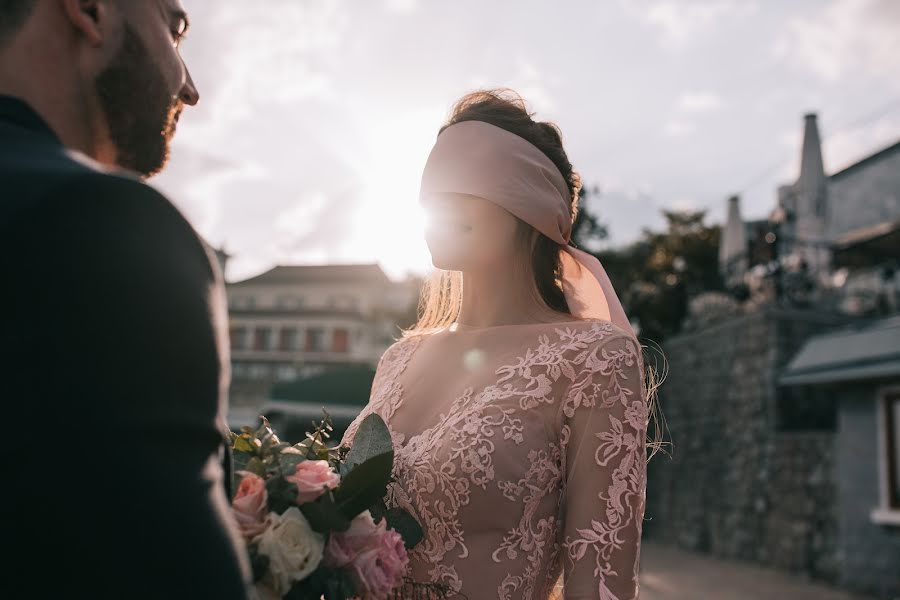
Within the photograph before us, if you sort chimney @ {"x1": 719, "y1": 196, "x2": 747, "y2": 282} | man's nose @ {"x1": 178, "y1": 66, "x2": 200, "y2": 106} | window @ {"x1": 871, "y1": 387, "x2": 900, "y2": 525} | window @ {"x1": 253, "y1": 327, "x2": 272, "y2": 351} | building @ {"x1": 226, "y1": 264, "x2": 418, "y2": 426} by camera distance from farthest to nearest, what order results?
window @ {"x1": 253, "y1": 327, "x2": 272, "y2": 351} → building @ {"x1": 226, "y1": 264, "x2": 418, "y2": 426} → chimney @ {"x1": 719, "y1": 196, "x2": 747, "y2": 282} → window @ {"x1": 871, "y1": 387, "x2": 900, "y2": 525} → man's nose @ {"x1": 178, "y1": 66, "x2": 200, "y2": 106}

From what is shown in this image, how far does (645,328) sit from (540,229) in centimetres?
1917

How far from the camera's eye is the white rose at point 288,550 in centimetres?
130

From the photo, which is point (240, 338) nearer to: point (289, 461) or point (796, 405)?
point (796, 405)

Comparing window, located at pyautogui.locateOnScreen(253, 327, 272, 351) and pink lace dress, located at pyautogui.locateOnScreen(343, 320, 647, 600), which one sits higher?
window, located at pyautogui.locateOnScreen(253, 327, 272, 351)

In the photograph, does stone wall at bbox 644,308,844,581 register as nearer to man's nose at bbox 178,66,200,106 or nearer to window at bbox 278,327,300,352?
man's nose at bbox 178,66,200,106

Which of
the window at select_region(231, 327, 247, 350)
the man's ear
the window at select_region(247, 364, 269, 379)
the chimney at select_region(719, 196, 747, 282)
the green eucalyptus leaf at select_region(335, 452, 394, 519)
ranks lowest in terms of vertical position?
the green eucalyptus leaf at select_region(335, 452, 394, 519)

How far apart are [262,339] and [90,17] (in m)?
61.9

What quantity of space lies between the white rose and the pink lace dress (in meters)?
0.76

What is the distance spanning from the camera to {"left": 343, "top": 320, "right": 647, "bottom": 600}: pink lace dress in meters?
1.96

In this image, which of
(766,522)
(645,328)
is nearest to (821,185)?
(766,522)

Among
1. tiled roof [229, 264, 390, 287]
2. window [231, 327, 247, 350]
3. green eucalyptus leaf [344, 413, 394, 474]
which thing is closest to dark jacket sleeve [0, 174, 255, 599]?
green eucalyptus leaf [344, 413, 394, 474]

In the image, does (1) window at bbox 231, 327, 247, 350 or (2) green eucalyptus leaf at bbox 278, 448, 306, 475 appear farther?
(1) window at bbox 231, 327, 247, 350

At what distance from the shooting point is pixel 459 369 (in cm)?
252

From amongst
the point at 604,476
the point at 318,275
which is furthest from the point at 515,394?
the point at 318,275
